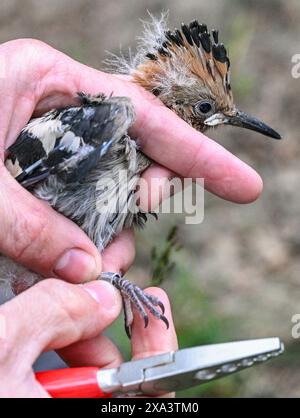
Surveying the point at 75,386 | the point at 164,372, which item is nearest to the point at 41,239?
the point at 75,386

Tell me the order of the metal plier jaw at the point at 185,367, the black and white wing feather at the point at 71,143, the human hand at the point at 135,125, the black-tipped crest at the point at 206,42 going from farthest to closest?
the black-tipped crest at the point at 206,42 → the human hand at the point at 135,125 → the black and white wing feather at the point at 71,143 → the metal plier jaw at the point at 185,367

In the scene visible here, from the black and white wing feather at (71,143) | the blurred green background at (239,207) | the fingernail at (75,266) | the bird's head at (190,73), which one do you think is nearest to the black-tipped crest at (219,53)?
the bird's head at (190,73)

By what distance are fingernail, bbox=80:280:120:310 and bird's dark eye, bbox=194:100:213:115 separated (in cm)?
136

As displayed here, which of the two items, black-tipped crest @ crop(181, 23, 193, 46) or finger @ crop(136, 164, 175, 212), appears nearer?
finger @ crop(136, 164, 175, 212)

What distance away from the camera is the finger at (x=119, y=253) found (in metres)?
3.29

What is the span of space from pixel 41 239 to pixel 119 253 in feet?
1.93

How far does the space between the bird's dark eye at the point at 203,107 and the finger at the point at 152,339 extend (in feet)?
4.03

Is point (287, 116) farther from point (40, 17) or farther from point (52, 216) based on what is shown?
point (52, 216)

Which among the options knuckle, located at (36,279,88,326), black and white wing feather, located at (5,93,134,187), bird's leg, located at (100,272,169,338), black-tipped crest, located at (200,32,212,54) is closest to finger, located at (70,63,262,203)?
black and white wing feather, located at (5,93,134,187)

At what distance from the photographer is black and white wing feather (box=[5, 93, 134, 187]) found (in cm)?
310

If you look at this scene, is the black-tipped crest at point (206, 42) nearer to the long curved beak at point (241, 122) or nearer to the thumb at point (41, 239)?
the long curved beak at point (241, 122)

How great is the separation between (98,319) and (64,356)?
1.21ft

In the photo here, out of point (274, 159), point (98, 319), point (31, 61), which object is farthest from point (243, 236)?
point (98, 319)

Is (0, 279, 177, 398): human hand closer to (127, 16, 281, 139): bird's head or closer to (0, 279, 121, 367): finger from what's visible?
(0, 279, 121, 367): finger
